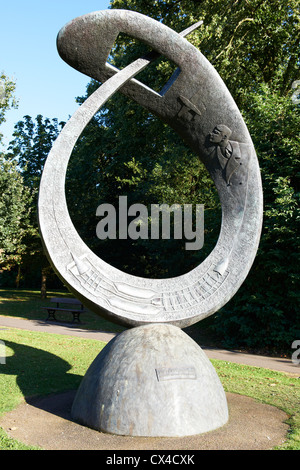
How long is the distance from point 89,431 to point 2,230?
571 inches

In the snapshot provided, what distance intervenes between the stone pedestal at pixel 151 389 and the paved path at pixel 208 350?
5.00 meters

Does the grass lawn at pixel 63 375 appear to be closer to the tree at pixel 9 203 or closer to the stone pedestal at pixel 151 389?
the stone pedestal at pixel 151 389

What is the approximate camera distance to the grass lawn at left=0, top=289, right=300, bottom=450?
7.12m

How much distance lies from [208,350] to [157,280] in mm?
6750

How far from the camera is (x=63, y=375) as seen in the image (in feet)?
29.6

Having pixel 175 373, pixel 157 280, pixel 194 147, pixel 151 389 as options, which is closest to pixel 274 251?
pixel 194 147

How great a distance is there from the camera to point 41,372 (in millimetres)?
9094

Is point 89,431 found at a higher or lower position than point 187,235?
lower

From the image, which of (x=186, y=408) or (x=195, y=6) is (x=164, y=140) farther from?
(x=186, y=408)

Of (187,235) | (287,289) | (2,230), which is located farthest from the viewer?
(2,230)

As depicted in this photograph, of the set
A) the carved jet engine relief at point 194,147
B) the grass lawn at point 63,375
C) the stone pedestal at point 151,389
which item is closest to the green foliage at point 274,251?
the grass lawn at point 63,375

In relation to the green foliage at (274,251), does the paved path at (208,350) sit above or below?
below

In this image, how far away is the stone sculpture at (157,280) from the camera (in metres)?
5.70
